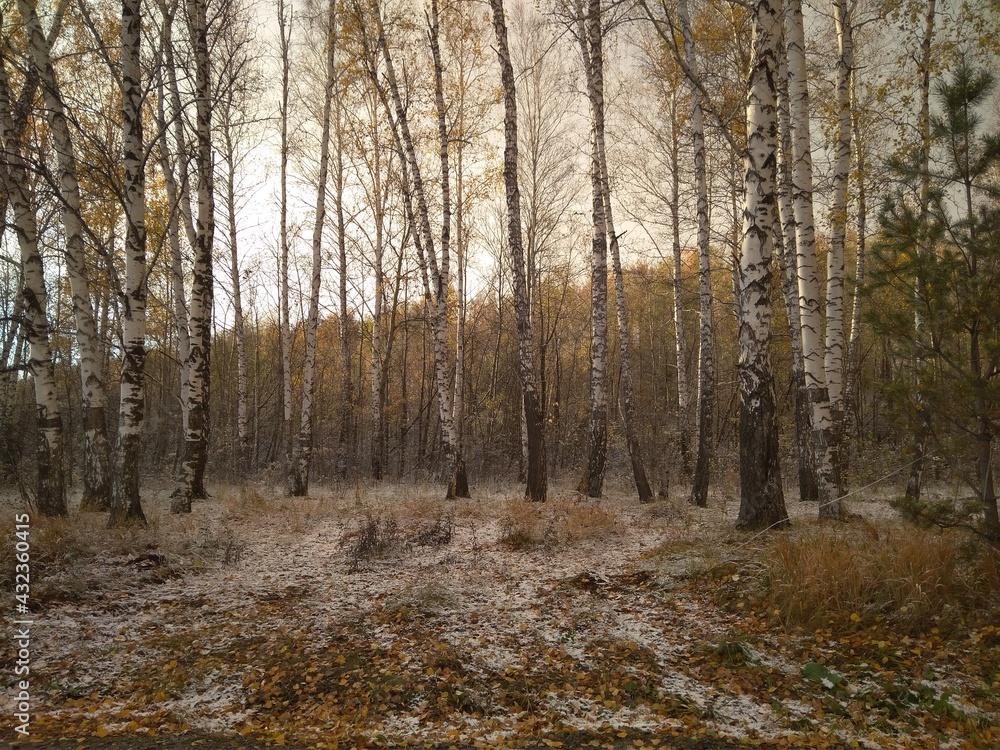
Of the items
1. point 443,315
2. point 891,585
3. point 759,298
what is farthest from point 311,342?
point 891,585

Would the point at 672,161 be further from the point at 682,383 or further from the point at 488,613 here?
the point at 488,613

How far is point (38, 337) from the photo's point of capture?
7441 millimetres

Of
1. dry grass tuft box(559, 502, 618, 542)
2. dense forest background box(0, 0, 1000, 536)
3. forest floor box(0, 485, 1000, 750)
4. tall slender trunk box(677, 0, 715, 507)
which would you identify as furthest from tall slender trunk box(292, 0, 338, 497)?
tall slender trunk box(677, 0, 715, 507)

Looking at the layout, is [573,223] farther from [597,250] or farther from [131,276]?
[131,276]

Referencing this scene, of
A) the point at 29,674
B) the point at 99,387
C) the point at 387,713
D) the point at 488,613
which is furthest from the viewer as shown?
the point at 99,387

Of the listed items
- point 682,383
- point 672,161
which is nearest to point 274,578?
point 682,383

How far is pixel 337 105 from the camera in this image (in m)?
16.5

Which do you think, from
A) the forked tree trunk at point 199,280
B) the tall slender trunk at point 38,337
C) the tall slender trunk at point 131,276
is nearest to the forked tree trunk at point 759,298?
the tall slender trunk at point 131,276

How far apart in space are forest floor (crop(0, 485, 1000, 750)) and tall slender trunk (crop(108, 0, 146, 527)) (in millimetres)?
794

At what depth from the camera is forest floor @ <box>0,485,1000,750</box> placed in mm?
3230

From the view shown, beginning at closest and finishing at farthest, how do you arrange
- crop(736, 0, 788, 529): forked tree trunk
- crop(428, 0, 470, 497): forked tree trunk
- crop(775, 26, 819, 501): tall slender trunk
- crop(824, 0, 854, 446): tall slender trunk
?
crop(736, 0, 788, 529): forked tree trunk → crop(824, 0, 854, 446): tall slender trunk → crop(775, 26, 819, 501): tall slender trunk → crop(428, 0, 470, 497): forked tree trunk

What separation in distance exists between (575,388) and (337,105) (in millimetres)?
21428

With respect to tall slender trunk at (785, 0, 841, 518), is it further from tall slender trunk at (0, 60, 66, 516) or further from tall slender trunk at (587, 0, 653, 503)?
tall slender trunk at (0, 60, 66, 516)

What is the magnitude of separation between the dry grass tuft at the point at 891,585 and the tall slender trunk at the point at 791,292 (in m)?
5.87
